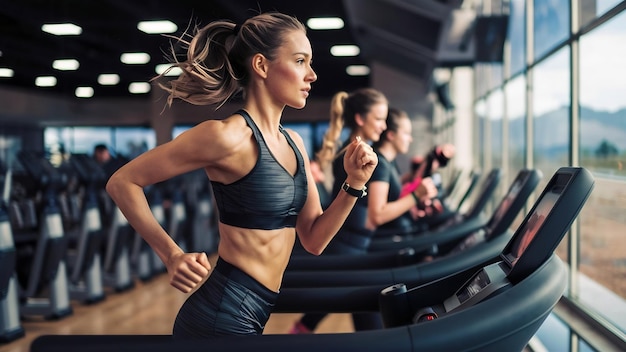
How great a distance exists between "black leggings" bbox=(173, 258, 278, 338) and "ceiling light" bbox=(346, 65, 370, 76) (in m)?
13.3

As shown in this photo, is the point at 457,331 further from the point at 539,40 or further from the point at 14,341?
the point at 14,341

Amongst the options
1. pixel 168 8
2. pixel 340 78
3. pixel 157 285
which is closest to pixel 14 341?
pixel 157 285

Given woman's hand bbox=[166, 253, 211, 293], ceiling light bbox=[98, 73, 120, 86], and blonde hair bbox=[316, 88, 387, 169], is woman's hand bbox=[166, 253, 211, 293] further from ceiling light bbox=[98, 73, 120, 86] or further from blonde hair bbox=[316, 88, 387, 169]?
ceiling light bbox=[98, 73, 120, 86]

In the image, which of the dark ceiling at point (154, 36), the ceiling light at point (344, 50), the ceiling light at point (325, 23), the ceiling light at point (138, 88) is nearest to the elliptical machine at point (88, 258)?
the dark ceiling at point (154, 36)

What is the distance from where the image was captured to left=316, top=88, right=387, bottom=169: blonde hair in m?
2.91

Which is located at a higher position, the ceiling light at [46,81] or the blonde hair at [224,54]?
the ceiling light at [46,81]

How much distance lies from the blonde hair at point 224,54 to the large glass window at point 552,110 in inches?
80.8

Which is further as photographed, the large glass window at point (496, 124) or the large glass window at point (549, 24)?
the large glass window at point (496, 124)

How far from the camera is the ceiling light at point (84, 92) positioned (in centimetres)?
1642

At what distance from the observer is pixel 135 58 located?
12320 mm

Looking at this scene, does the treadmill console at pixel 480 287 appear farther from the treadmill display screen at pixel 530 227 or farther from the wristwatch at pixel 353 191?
the wristwatch at pixel 353 191

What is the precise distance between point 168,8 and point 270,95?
Result: 7.79 meters

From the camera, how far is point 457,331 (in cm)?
120

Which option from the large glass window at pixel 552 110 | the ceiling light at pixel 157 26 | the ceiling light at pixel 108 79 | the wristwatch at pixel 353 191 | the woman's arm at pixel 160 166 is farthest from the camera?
the ceiling light at pixel 108 79
